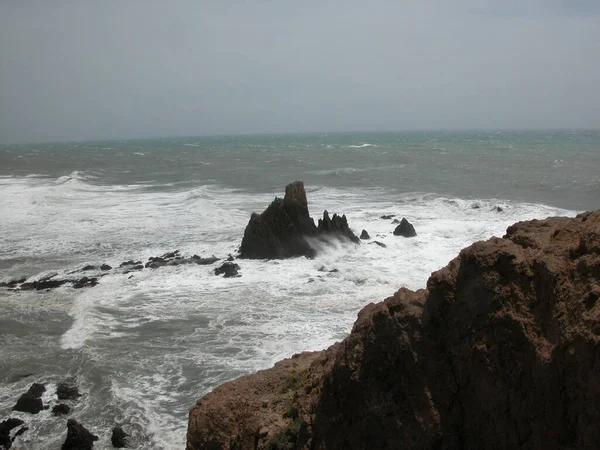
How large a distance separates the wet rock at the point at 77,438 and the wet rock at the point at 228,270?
11886mm

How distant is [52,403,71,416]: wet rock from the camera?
38.9 ft

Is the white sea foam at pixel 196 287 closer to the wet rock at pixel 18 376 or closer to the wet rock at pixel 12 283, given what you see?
the wet rock at pixel 18 376

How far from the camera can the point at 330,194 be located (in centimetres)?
4656

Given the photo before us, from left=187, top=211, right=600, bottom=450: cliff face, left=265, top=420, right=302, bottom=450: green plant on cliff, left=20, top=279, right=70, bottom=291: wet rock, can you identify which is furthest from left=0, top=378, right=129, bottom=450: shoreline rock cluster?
left=20, top=279, right=70, bottom=291: wet rock

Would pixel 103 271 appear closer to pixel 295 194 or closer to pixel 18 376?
pixel 295 194

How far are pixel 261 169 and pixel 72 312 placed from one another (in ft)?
176

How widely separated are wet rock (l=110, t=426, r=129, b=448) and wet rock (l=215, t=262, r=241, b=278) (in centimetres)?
1176

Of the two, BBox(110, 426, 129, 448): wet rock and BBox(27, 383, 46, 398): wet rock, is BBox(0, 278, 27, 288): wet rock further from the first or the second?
BBox(110, 426, 129, 448): wet rock

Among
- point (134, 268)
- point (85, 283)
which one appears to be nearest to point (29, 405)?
point (85, 283)

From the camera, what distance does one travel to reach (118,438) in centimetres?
1067

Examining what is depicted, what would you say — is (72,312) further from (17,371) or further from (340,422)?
(340,422)

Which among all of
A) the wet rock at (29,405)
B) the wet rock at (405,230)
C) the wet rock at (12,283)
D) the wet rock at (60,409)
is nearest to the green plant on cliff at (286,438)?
the wet rock at (60,409)

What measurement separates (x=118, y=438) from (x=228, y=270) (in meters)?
12.2

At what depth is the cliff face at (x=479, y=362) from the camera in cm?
493
